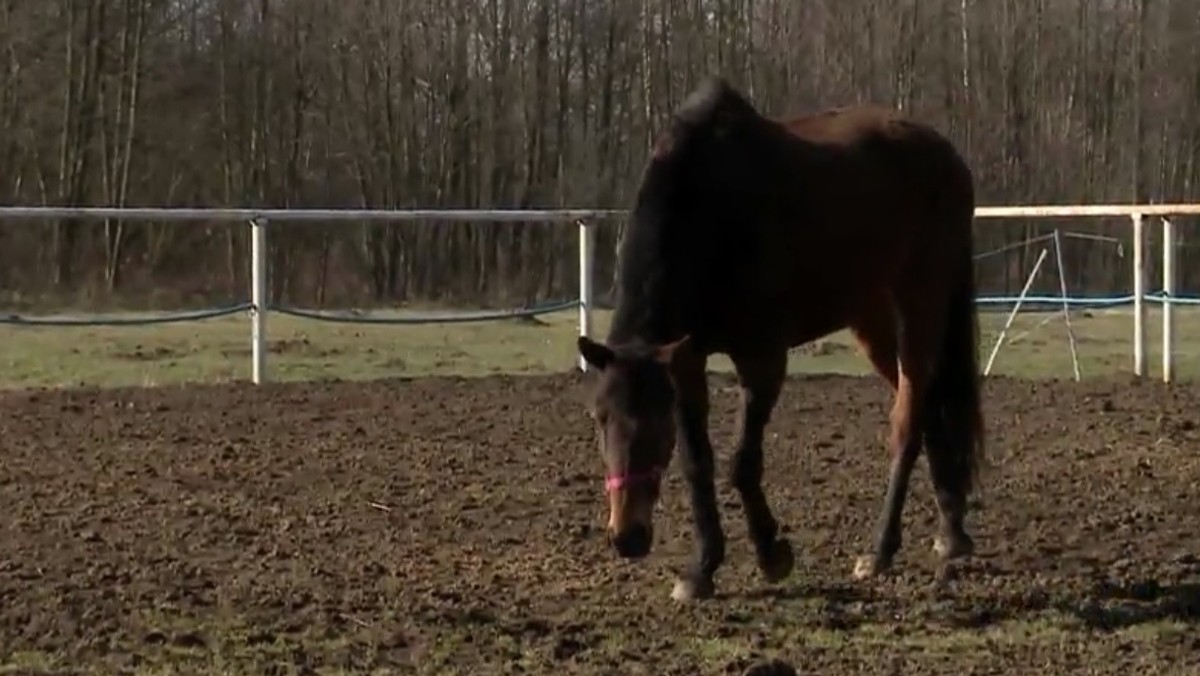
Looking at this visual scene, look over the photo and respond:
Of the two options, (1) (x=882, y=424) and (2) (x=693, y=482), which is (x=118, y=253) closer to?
(1) (x=882, y=424)

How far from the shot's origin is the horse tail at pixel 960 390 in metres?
6.59

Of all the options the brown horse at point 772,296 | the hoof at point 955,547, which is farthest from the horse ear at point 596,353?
the hoof at point 955,547

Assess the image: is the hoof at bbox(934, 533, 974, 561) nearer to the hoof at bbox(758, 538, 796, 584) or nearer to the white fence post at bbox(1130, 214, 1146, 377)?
the hoof at bbox(758, 538, 796, 584)

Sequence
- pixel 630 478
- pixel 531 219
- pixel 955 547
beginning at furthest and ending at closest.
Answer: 1. pixel 531 219
2. pixel 955 547
3. pixel 630 478

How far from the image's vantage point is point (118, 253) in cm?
2667

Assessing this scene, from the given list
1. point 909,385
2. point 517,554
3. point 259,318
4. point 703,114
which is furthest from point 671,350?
point 259,318

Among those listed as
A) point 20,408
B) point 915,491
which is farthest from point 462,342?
point 915,491

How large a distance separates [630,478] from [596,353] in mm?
397

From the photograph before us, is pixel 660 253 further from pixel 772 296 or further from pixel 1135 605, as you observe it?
pixel 1135 605

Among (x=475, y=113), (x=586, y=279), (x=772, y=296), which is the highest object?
(x=475, y=113)

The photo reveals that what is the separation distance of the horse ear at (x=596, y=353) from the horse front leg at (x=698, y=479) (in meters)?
0.50

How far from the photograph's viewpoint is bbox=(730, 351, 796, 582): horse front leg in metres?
5.80

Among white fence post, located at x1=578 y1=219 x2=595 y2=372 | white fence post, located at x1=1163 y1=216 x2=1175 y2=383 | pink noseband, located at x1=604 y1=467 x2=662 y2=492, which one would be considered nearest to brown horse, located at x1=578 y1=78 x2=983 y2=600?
pink noseband, located at x1=604 y1=467 x2=662 y2=492

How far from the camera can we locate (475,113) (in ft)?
106
